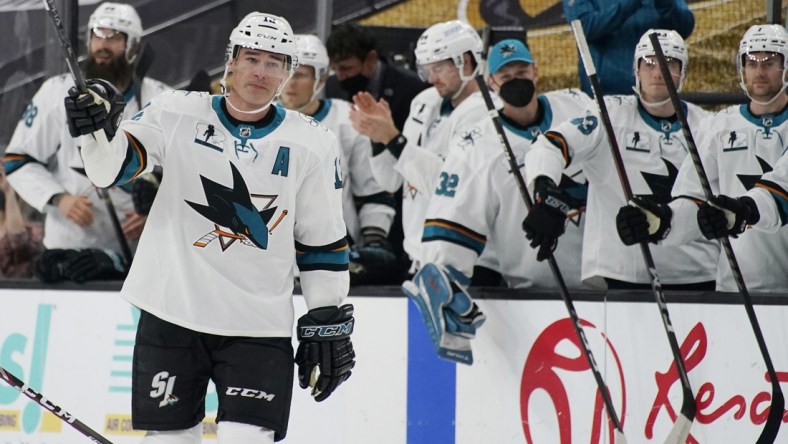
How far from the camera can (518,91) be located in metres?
4.11

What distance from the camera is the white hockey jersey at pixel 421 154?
14.0 ft

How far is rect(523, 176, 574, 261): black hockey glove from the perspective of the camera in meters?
3.77

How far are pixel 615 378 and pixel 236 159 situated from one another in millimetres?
1432

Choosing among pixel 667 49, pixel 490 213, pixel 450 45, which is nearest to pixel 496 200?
pixel 490 213

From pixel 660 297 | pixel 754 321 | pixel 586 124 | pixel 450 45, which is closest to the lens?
pixel 754 321

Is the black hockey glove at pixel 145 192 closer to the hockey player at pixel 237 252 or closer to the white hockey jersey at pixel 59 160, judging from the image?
the white hockey jersey at pixel 59 160

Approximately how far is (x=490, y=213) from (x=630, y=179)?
18.1 inches

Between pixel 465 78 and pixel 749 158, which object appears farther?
pixel 465 78

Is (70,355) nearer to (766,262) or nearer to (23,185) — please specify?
(23,185)

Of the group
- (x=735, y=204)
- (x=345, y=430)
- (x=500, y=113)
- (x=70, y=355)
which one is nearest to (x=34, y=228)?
(x=70, y=355)

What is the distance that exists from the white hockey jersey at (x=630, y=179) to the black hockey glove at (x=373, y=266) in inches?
27.8

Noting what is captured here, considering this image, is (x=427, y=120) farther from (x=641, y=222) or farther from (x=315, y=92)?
(x=641, y=222)

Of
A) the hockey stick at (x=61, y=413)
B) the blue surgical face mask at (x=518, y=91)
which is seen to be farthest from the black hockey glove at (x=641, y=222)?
the hockey stick at (x=61, y=413)

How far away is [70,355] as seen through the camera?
4543mm
